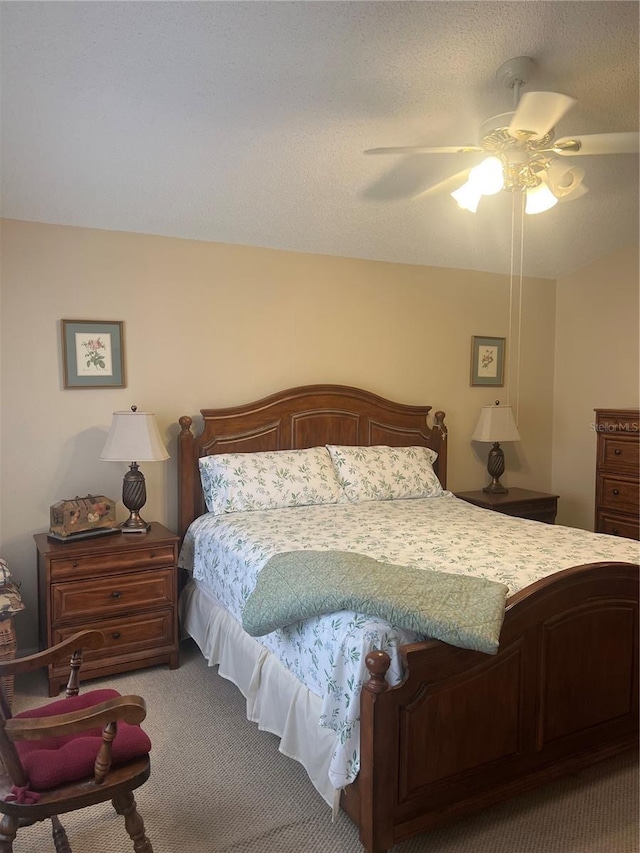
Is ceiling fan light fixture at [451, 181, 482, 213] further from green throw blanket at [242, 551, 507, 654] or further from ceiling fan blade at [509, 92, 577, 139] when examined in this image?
green throw blanket at [242, 551, 507, 654]

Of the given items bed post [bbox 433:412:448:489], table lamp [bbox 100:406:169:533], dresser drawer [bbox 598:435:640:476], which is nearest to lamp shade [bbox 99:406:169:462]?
table lamp [bbox 100:406:169:533]

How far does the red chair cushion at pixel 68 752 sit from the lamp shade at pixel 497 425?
3216 millimetres

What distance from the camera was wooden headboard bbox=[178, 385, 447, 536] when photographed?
3.60 m

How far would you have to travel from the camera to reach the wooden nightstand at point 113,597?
2941 mm

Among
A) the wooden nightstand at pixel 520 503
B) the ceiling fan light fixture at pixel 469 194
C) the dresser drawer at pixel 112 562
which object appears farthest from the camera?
the wooden nightstand at pixel 520 503

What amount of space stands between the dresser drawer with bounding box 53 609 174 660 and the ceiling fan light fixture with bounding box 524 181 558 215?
2630 mm

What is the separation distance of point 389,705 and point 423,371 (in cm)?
301

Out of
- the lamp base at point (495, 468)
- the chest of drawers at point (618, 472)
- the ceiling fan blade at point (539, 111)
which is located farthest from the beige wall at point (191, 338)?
the ceiling fan blade at point (539, 111)

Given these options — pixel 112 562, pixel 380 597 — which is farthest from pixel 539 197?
pixel 112 562

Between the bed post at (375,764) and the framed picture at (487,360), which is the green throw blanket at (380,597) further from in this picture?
the framed picture at (487,360)

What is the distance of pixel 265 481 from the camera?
3.50 metres

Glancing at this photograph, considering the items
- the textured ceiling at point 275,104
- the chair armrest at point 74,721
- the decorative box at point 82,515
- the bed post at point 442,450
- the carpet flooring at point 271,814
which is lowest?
the carpet flooring at point 271,814

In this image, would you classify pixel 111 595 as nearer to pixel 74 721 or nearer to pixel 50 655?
pixel 50 655

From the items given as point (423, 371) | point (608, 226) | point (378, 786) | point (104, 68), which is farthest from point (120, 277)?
point (608, 226)
